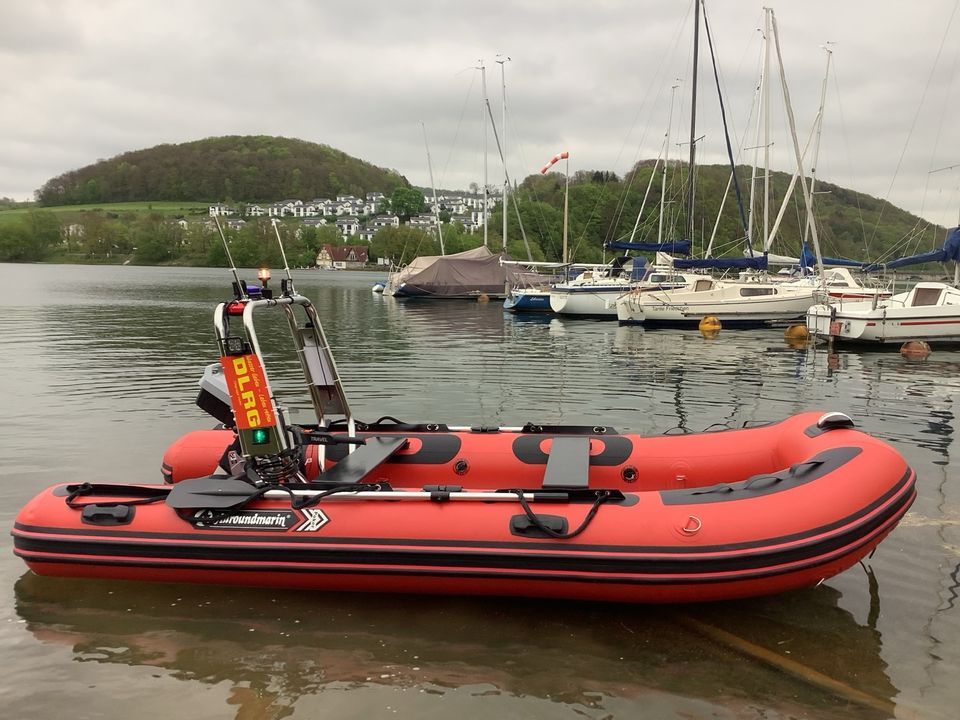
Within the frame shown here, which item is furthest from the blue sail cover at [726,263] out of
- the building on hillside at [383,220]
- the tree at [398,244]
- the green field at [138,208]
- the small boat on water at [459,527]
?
the building on hillside at [383,220]

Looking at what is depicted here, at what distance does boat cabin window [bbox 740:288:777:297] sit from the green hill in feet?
440

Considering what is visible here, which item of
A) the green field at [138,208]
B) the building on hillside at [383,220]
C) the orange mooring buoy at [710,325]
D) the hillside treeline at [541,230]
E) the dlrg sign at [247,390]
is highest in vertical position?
the green field at [138,208]

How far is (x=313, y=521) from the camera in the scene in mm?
4531

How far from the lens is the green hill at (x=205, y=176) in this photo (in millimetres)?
141625

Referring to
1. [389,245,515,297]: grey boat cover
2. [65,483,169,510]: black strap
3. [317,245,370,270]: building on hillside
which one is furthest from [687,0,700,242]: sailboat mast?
[317,245,370,270]: building on hillside

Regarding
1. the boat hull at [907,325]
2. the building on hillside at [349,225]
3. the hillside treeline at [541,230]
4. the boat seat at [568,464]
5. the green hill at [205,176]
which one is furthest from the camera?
the building on hillside at [349,225]

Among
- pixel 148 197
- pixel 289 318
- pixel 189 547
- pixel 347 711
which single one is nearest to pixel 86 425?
pixel 289 318

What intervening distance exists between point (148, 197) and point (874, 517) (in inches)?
6183

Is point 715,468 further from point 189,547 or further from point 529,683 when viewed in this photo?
point 189,547

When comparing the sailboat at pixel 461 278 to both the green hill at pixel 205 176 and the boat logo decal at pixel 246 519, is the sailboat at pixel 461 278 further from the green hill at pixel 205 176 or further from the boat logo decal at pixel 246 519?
the green hill at pixel 205 176

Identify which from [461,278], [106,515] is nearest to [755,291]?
[461,278]

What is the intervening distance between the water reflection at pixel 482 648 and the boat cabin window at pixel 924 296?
17.3 meters

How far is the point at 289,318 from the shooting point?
577 centimetres

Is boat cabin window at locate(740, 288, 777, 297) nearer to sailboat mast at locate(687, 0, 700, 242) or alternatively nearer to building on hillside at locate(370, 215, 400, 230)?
sailboat mast at locate(687, 0, 700, 242)
